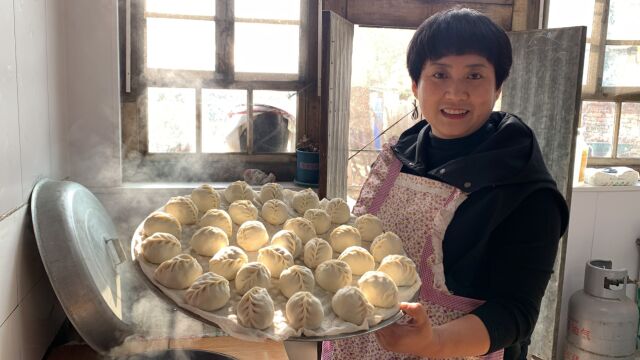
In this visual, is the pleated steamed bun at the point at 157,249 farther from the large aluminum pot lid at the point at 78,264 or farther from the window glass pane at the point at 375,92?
the window glass pane at the point at 375,92

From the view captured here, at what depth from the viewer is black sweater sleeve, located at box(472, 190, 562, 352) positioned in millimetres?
1192

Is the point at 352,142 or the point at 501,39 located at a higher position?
the point at 501,39

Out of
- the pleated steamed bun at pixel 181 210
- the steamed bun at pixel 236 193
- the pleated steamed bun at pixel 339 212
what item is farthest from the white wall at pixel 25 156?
the pleated steamed bun at pixel 339 212

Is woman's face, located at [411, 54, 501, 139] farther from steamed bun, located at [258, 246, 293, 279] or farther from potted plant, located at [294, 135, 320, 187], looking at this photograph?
potted plant, located at [294, 135, 320, 187]

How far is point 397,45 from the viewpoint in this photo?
3746 millimetres

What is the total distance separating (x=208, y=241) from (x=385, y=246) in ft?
1.56

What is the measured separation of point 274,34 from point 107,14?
97 centimetres

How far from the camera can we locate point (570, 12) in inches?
143

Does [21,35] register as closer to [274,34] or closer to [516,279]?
[274,34]

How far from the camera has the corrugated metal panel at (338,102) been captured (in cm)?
291

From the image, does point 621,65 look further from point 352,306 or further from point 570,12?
point 352,306

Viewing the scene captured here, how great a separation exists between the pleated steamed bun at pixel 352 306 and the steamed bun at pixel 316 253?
220 millimetres

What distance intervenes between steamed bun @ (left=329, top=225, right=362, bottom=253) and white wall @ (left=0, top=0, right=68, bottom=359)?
3.43 feet

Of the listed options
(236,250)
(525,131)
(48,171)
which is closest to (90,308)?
(236,250)
